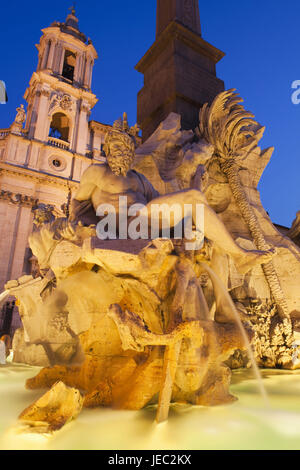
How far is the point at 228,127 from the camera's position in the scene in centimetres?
562

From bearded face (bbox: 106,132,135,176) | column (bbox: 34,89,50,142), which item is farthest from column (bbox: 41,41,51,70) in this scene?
bearded face (bbox: 106,132,135,176)

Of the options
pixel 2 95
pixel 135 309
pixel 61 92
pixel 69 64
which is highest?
pixel 69 64

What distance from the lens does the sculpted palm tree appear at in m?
5.18

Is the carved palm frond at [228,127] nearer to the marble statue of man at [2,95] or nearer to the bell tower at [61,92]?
the marble statue of man at [2,95]

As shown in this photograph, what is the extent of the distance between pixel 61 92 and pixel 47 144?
535cm

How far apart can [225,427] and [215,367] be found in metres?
0.50

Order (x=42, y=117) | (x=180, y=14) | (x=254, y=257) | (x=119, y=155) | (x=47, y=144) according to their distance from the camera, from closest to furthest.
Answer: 1. (x=254, y=257)
2. (x=119, y=155)
3. (x=180, y=14)
4. (x=47, y=144)
5. (x=42, y=117)

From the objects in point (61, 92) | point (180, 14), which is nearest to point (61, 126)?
point (61, 92)

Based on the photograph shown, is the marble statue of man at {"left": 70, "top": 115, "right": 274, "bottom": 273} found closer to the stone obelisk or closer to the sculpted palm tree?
the sculpted palm tree

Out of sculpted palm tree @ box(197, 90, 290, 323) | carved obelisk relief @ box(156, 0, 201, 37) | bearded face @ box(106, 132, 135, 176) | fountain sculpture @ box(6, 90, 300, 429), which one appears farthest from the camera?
carved obelisk relief @ box(156, 0, 201, 37)

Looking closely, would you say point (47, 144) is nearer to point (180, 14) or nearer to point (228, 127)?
point (180, 14)

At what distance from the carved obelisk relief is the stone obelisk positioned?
0.10 ft

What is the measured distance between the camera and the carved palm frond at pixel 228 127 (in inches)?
215
